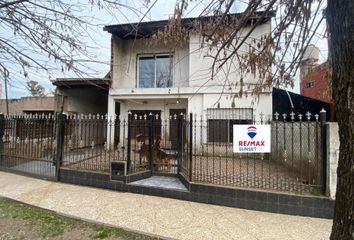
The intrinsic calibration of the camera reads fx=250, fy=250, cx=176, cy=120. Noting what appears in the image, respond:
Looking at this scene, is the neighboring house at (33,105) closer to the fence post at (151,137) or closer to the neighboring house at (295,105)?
the fence post at (151,137)

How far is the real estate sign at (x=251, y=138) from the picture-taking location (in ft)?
19.8

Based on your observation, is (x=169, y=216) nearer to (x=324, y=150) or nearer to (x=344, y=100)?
(x=324, y=150)

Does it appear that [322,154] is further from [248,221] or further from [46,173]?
[46,173]

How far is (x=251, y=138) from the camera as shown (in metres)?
6.09

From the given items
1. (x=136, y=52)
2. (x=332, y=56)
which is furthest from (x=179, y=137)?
(x=136, y=52)

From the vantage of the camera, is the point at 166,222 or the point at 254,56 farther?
the point at 166,222

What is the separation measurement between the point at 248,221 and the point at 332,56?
3.83 m

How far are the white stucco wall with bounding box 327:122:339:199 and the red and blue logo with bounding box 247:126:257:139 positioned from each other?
1532mm

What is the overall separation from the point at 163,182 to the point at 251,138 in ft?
9.06

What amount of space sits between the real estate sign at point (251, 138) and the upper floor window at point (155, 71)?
24.6ft

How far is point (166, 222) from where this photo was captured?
4926mm

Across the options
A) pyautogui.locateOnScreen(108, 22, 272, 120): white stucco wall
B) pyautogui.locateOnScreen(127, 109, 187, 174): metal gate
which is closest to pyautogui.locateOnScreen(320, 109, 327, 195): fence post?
pyautogui.locateOnScreen(127, 109, 187, 174): metal gate

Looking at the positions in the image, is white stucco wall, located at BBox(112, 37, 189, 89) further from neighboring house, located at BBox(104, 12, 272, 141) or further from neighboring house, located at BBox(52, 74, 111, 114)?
neighboring house, located at BBox(52, 74, 111, 114)

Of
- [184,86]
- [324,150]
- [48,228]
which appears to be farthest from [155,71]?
[48,228]
